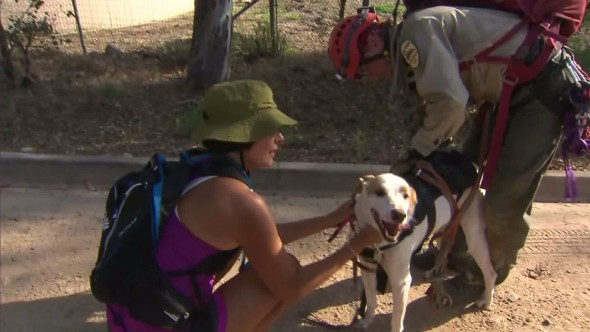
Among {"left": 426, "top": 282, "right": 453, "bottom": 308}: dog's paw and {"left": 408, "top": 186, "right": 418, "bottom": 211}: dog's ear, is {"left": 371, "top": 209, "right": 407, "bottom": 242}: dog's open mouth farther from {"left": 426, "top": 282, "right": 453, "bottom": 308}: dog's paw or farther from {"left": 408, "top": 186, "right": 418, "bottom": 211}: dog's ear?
{"left": 426, "top": 282, "right": 453, "bottom": 308}: dog's paw

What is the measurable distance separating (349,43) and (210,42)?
337cm

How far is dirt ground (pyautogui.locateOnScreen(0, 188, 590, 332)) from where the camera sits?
3.44 meters

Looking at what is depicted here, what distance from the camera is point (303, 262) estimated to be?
13.1ft

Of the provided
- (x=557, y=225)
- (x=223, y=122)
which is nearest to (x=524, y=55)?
(x=223, y=122)

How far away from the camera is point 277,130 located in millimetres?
2508

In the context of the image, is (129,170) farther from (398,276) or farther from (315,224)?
(398,276)

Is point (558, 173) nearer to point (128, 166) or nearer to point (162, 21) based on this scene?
point (128, 166)

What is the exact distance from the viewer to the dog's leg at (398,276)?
2951 millimetres

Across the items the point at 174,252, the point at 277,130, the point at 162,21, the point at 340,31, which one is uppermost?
the point at 340,31

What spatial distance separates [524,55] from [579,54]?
4417 mm

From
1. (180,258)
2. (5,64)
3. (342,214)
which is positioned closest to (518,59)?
(342,214)

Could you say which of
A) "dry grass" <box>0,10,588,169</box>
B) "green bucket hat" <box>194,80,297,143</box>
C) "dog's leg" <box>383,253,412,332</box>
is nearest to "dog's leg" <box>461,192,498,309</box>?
"dog's leg" <box>383,253,412,332</box>

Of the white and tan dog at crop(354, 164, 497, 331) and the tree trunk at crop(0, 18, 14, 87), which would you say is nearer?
the white and tan dog at crop(354, 164, 497, 331)

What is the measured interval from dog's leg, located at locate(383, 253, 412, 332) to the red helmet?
33.3 inches
